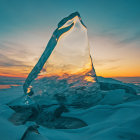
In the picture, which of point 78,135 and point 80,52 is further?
point 80,52

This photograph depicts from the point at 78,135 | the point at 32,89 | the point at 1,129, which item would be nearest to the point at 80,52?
the point at 32,89

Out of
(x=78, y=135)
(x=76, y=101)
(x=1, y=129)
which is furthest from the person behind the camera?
(x=76, y=101)

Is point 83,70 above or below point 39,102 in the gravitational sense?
above

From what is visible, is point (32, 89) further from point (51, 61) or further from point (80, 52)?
point (80, 52)

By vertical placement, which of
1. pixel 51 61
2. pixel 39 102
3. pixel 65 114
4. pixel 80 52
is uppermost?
pixel 80 52

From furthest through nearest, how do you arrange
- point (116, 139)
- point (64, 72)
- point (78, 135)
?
point (64, 72) → point (78, 135) → point (116, 139)

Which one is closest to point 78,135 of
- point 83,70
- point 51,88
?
point 51,88
